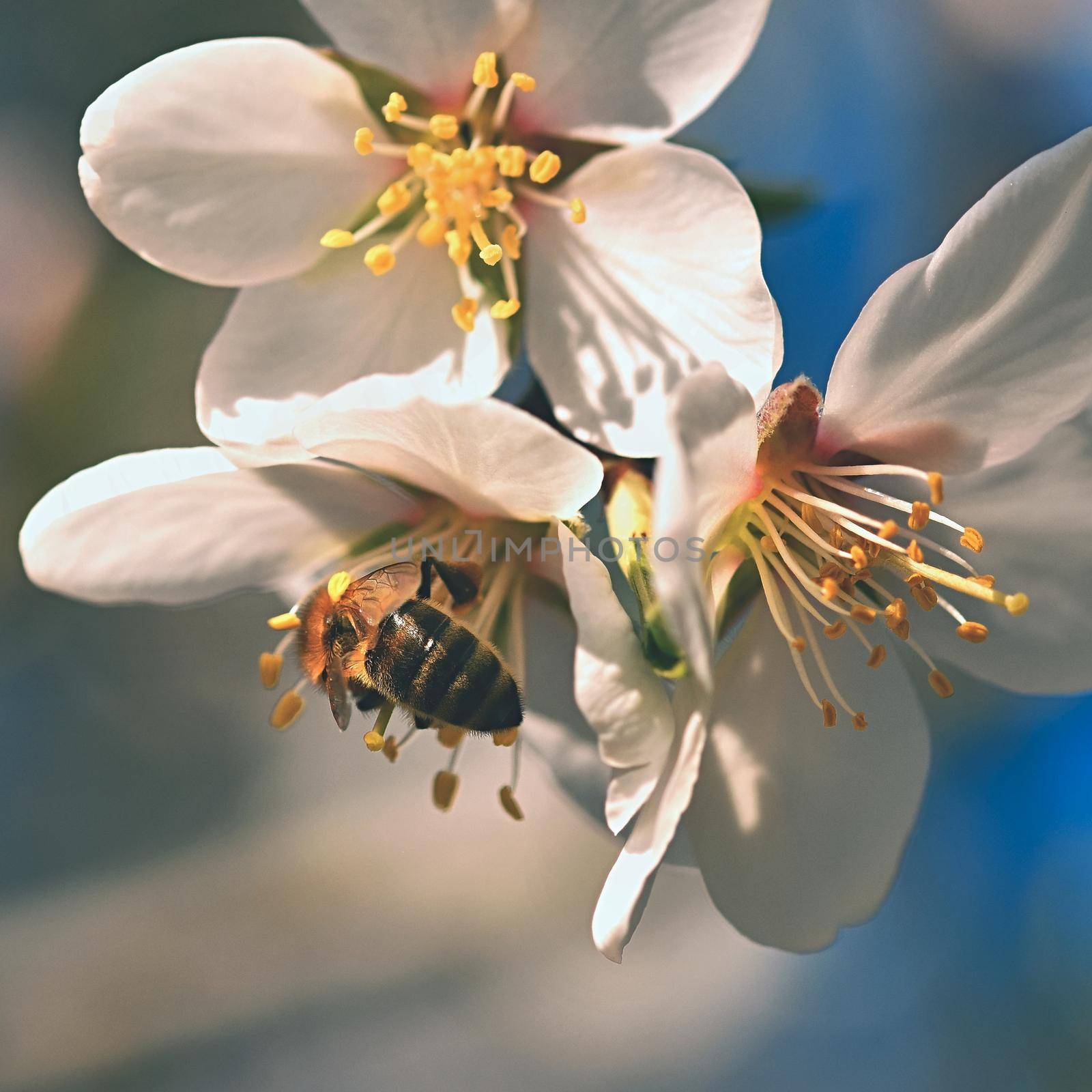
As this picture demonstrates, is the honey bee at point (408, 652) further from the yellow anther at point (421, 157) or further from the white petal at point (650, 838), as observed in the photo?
the yellow anther at point (421, 157)

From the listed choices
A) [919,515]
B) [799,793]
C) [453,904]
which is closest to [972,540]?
[919,515]

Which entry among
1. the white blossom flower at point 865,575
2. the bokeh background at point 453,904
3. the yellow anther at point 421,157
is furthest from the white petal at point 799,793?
the bokeh background at point 453,904

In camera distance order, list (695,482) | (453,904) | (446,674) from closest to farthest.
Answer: (695,482) < (446,674) < (453,904)

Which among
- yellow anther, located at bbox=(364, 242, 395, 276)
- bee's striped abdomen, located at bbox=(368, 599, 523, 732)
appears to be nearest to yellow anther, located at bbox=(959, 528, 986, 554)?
bee's striped abdomen, located at bbox=(368, 599, 523, 732)

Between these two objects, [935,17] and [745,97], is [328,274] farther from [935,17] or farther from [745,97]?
[935,17]

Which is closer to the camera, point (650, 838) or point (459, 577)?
point (650, 838)

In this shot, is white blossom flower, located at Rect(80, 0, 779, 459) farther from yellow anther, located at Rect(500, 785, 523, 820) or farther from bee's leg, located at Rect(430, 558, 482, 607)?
yellow anther, located at Rect(500, 785, 523, 820)

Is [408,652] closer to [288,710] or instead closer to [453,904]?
[288,710]
